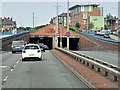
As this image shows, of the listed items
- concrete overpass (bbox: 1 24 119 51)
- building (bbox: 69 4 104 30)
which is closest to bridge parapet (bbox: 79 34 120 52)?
concrete overpass (bbox: 1 24 119 51)

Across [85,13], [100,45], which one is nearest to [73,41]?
[100,45]

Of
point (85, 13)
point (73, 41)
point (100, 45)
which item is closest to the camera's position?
point (100, 45)

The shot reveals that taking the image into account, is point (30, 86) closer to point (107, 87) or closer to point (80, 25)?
point (107, 87)

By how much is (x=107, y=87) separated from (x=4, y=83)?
4.63 metres

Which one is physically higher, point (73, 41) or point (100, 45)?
point (100, 45)

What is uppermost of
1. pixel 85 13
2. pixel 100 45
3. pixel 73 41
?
pixel 85 13

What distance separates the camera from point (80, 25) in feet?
532

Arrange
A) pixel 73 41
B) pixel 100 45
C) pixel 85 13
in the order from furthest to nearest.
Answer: pixel 85 13, pixel 73 41, pixel 100 45

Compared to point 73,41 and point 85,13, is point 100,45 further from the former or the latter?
point 85,13

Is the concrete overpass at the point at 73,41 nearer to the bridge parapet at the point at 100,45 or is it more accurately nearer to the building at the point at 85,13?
the bridge parapet at the point at 100,45

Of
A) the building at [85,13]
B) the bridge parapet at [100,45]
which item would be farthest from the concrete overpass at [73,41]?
the building at [85,13]

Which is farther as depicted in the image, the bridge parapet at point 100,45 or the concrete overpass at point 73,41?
the concrete overpass at point 73,41

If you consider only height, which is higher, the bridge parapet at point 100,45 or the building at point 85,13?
the building at point 85,13

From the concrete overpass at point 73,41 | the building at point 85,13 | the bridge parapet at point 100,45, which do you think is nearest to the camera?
the bridge parapet at point 100,45
